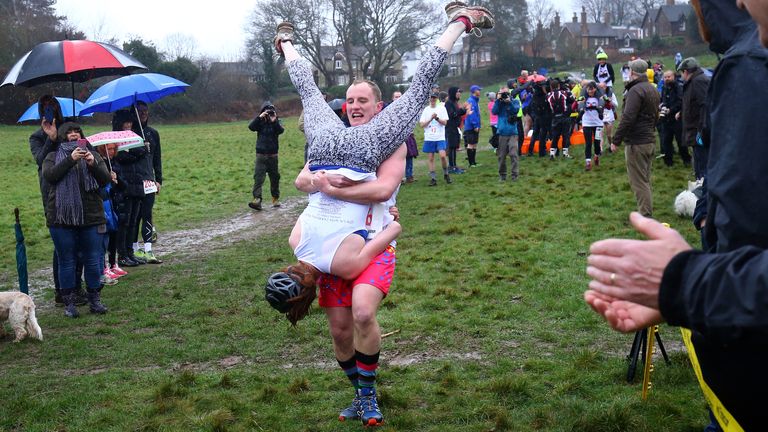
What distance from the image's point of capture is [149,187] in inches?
406

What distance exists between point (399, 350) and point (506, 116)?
10.5 meters

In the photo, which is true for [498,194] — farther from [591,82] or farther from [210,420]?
[210,420]

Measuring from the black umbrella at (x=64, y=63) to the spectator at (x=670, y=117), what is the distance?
11.2 metres

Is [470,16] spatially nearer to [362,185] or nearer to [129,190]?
[362,185]

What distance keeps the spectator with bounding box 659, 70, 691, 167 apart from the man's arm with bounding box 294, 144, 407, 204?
40.3 feet

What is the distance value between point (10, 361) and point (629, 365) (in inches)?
207

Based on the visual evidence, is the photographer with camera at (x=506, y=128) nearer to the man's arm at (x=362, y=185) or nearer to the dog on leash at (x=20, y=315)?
the dog on leash at (x=20, y=315)

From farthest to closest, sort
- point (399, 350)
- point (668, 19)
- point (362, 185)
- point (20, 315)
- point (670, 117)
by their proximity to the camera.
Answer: point (668, 19) → point (670, 117) → point (20, 315) → point (399, 350) → point (362, 185)

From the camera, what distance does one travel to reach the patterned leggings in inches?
172

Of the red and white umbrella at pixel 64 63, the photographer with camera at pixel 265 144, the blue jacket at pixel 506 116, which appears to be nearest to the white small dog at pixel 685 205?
the blue jacket at pixel 506 116

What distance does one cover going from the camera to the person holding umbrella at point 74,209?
295 inches

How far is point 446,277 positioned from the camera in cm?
838

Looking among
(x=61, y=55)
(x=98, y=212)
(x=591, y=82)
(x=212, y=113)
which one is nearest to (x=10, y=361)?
(x=98, y=212)

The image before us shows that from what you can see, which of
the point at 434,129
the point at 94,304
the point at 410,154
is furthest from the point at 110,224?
the point at 434,129
